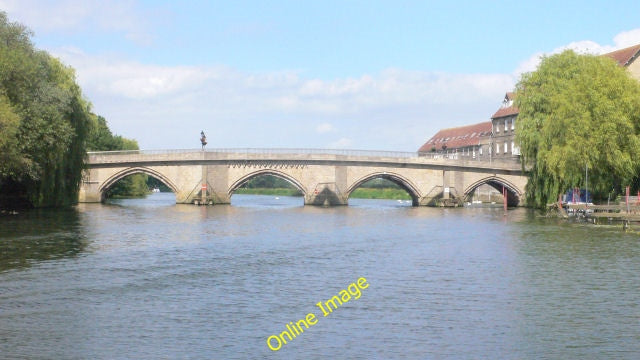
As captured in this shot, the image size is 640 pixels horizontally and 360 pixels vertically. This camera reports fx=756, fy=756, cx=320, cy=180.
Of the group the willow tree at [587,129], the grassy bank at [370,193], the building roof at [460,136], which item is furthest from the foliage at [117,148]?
the willow tree at [587,129]

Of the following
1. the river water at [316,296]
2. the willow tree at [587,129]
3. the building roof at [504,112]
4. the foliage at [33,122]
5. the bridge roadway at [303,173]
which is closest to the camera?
Result: the river water at [316,296]

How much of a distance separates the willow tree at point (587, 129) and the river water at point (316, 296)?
1527 centimetres

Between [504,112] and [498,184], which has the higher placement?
[504,112]

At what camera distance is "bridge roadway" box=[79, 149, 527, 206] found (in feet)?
257

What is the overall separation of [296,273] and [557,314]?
9.74m

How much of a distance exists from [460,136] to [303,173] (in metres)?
57.9

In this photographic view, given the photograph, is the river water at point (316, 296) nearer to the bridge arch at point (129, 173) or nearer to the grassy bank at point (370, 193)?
the bridge arch at point (129, 173)

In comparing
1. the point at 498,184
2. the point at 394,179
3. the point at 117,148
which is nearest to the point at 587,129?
the point at 394,179

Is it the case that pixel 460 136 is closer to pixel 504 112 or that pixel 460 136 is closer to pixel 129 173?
pixel 504 112

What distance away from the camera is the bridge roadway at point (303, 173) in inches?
3088

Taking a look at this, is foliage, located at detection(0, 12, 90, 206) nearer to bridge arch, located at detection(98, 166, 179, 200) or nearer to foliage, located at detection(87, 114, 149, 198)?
bridge arch, located at detection(98, 166, 179, 200)

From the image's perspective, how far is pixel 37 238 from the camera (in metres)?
35.6

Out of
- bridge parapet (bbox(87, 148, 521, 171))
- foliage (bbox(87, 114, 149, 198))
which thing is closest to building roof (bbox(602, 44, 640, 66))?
bridge parapet (bbox(87, 148, 521, 171))

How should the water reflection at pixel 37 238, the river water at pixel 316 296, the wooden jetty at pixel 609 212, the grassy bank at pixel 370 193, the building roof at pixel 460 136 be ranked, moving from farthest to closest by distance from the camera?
1. the grassy bank at pixel 370 193
2. the building roof at pixel 460 136
3. the wooden jetty at pixel 609 212
4. the water reflection at pixel 37 238
5. the river water at pixel 316 296
